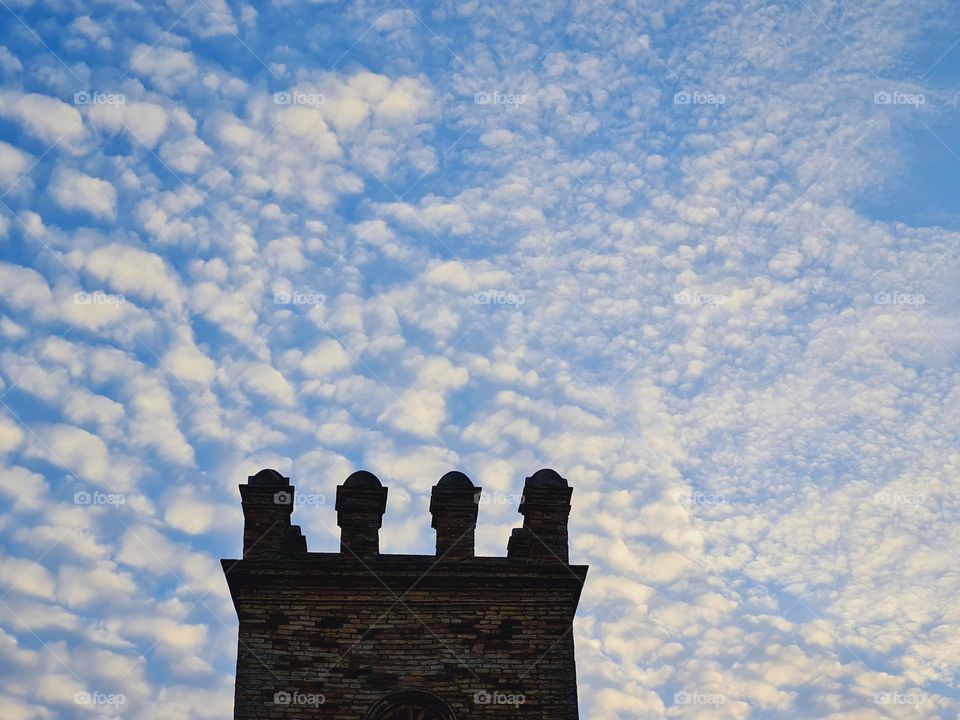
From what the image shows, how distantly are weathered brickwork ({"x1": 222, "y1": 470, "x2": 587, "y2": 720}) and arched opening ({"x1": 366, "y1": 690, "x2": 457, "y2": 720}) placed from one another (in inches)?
0.5

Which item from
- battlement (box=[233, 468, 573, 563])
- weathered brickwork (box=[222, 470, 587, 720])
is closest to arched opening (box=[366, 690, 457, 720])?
weathered brickwork (box=[222, 470, 587, 720])

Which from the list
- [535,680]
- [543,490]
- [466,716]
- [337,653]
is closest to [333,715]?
[337,653]

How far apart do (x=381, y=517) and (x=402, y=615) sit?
1446 millimetres

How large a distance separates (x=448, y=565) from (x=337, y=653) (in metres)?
1.84

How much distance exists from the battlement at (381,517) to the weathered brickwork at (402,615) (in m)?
0.02

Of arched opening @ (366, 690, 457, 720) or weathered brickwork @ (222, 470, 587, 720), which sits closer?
arched opening @ (366, 690, 457, 720)

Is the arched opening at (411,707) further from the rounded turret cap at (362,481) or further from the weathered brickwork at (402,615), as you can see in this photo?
the rounded turret cap at (362,481)

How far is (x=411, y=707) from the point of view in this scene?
1362cm

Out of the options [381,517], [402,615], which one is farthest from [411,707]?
[381,517]

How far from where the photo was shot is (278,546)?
14617 mm

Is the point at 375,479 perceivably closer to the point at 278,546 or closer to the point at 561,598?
the point at 278,546

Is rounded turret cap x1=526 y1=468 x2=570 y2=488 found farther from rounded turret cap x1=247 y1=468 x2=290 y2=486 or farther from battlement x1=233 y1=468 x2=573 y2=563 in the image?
rounded turret cap x1=247 y1=468 x2=290 y2=486

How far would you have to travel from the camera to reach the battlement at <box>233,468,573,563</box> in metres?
Answer: 14.7

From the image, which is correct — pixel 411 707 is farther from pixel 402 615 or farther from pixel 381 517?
pixel 381 517
